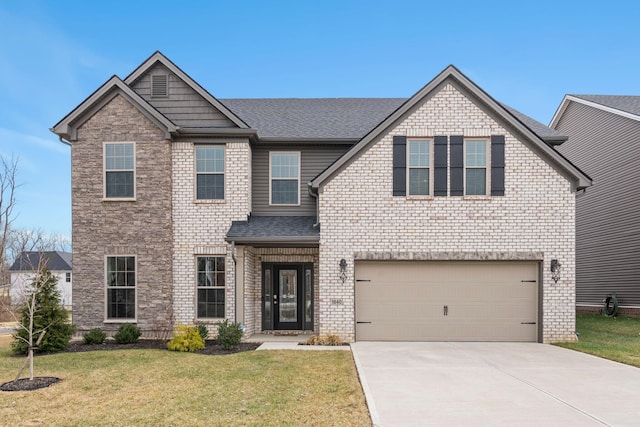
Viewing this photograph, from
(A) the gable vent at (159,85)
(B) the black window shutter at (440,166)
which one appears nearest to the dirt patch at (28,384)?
(A) the gable vent at (159,85)

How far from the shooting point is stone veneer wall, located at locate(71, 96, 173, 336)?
45.8 feet

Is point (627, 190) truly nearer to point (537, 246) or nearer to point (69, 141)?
point (537, 246)

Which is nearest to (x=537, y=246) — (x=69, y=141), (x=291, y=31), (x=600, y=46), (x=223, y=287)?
(x=223, y=287)

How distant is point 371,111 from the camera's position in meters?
17.8

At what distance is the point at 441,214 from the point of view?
1327cm

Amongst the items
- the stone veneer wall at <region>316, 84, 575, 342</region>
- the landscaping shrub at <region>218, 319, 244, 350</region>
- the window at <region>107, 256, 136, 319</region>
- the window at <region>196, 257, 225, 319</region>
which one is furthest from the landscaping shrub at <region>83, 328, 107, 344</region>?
the stone veneer wall at <region>316, 84, 575, 342</region>

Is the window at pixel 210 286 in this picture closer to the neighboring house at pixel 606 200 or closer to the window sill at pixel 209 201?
the window sill at pixel 209 201

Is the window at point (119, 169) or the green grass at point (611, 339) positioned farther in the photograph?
the window at point (119, 169)

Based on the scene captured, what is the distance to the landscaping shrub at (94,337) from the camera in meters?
13.0

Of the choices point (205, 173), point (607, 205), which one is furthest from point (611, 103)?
point (205, 173)

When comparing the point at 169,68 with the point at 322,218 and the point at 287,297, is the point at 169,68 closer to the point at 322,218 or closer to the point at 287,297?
the point at 322,218

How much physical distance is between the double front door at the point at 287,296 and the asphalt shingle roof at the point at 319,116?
4.40m

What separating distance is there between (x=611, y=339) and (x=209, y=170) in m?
13.1

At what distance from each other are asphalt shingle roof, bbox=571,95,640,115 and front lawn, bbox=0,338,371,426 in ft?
59.1
